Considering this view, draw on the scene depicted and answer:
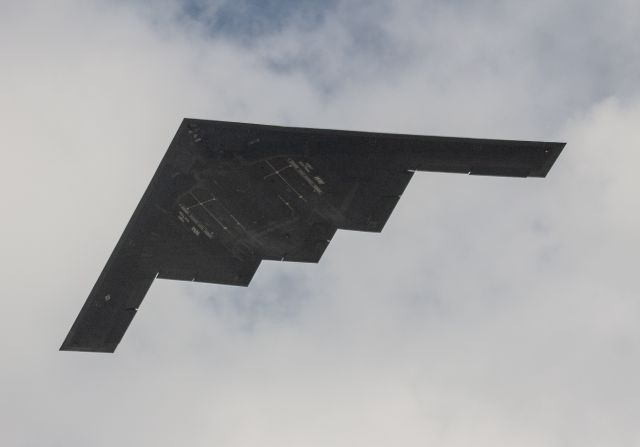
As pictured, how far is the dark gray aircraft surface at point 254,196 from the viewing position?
32.9 meters

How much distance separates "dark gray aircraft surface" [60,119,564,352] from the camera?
32938 mm

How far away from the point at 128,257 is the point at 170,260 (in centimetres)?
→ 139

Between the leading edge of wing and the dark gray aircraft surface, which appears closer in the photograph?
the leading edge of wing

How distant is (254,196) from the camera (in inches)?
1350

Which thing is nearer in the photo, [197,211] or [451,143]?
[451,143]

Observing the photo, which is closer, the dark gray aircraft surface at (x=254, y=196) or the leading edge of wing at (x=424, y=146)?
the leading edge of wing at (x=424, y=146)

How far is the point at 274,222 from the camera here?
115 feet

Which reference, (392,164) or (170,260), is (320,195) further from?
(170,260)

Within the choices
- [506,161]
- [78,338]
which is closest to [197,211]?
[78,338]

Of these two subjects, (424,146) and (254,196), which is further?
(254,196)

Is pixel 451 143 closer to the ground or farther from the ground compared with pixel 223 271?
farther from the ground

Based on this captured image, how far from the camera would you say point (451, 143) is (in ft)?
108

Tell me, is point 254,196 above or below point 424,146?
below

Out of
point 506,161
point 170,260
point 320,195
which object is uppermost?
point 506,161
